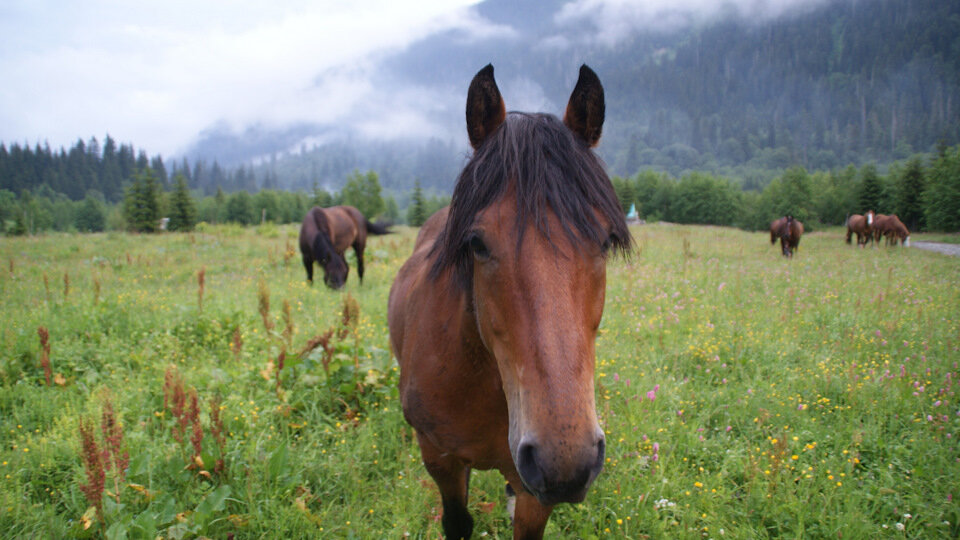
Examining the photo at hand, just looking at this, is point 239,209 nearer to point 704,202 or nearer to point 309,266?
point 309,266

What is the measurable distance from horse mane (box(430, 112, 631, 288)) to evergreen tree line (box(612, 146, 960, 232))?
17.6m

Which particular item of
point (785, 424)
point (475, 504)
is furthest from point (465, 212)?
point (785, 424)

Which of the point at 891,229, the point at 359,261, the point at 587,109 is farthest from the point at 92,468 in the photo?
the point at 891,229

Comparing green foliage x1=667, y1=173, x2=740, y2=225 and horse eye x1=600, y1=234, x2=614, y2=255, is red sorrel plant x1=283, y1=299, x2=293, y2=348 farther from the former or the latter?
green foliage x1=667, y1=173, x2=740, y2=225

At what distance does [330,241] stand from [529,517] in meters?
9.71

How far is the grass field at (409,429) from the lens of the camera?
106 inches

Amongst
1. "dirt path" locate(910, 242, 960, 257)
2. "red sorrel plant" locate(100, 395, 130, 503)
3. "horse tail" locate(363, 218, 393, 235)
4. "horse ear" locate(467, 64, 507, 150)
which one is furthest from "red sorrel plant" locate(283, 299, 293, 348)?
"dirt path" locate(910, 242, 960, 257)

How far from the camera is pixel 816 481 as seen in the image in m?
2.96

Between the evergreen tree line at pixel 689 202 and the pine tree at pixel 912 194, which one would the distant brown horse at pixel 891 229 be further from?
the pine tree at pixel 912 194

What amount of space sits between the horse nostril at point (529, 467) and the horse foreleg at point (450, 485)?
3.77 ft

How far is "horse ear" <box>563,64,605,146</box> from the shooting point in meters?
1.76

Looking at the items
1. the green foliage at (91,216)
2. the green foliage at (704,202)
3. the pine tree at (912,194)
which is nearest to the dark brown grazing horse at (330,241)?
the pine tree at (912,194)

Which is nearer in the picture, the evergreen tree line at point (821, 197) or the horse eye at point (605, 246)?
→ the horse eye at point (605, 246)

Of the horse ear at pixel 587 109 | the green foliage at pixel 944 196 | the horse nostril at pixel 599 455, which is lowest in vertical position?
the horse nostril at pixel 599 455
